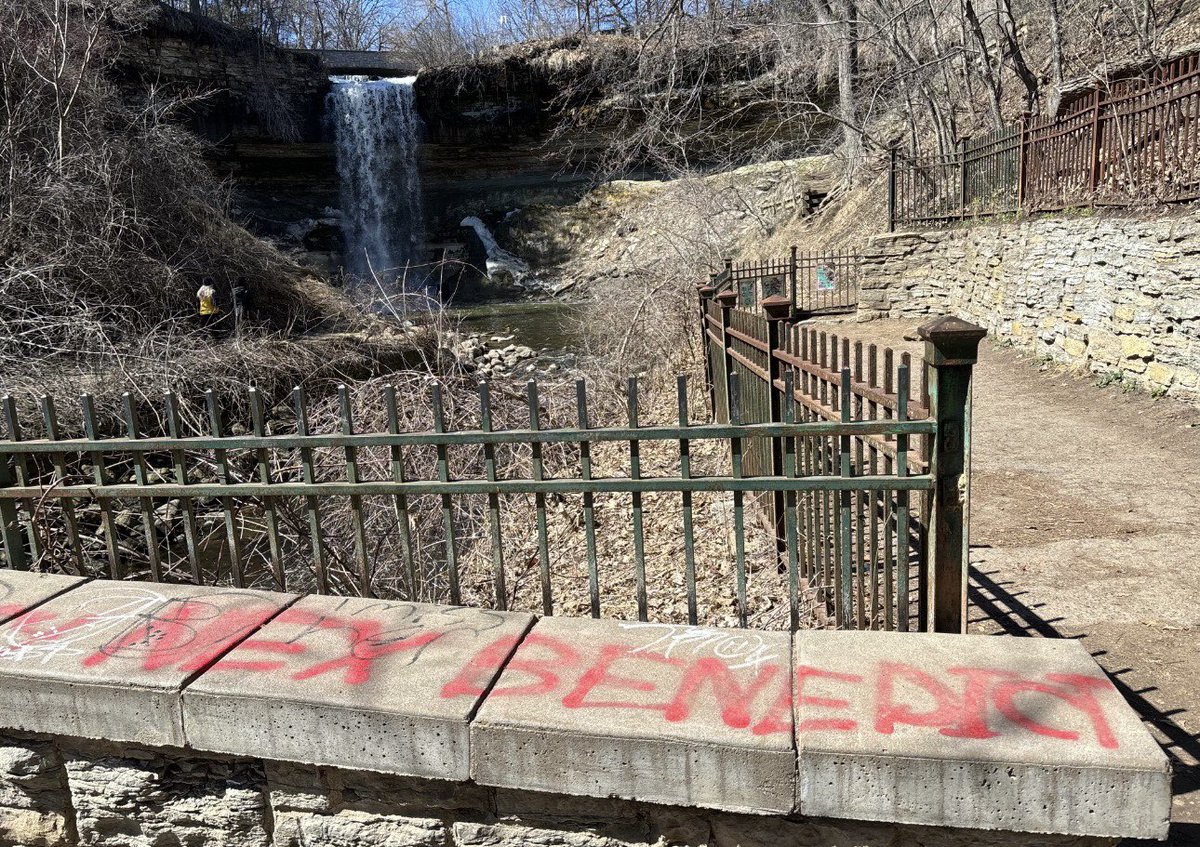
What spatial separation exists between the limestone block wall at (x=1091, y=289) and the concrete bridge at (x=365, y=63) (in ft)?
81.7

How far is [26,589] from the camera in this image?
3133 millimetres

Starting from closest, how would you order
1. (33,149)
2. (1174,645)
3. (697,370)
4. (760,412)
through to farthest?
(1174,645)
(760,412)
(697,370)
(33,149)

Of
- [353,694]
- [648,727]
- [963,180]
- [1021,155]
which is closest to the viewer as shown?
[648,727]

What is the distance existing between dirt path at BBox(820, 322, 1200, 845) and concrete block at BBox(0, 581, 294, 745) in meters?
3.01

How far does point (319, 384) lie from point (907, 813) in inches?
459

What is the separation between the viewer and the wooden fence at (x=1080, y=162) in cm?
846

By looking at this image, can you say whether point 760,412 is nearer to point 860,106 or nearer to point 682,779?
point 682,779

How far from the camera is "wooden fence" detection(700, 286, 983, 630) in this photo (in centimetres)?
257

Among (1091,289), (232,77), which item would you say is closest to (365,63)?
A: (232,77)

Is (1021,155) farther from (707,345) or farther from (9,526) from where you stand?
(9,526)

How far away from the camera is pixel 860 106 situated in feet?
73.4

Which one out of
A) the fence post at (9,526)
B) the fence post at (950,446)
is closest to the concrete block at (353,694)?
the fence post at (950,446)

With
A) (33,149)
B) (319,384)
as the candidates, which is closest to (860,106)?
(319,384)

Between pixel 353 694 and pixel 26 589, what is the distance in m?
1.71
